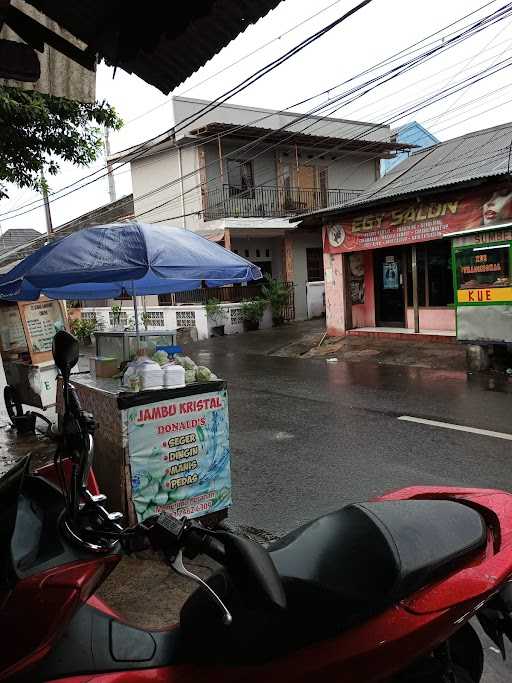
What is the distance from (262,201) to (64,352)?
20762 mm

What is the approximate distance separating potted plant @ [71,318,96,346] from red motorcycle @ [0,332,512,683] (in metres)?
20.9

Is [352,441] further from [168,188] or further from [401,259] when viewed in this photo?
[168,188]

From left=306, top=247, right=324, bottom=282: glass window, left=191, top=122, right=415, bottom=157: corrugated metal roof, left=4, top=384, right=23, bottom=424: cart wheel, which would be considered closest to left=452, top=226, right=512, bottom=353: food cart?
left=4, top=384, right=23, bottom=424: cart wheel

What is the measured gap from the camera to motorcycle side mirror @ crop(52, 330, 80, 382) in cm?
210

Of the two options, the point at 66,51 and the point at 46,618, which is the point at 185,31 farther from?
the point at 46,618

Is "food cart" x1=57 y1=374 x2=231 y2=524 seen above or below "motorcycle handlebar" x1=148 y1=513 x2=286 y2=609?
below

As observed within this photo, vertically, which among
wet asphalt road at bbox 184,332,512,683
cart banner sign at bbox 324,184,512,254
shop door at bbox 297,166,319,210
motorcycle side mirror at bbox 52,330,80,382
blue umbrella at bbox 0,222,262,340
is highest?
shop door at bbox 297,166,319,210

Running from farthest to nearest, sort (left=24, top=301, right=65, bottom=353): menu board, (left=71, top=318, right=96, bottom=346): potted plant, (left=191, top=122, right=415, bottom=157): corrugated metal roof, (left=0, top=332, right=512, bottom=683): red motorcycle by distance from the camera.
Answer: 1. (left=71, top=318, right=96, bottom=346): potted plant
2. (left=191, top=122, right=415, bottom=157): corrugated metal roof
3. (left=24, top=301, right=65, bottom=353): menu board
4. (left=0, top=332, right=512, bottom=683): red motorcycle

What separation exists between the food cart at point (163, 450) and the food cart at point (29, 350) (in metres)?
3.29

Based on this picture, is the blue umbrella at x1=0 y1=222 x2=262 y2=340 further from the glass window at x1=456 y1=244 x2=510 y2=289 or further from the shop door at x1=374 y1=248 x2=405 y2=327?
the shop door at x1=374 y1=248 x2=405 y2=327

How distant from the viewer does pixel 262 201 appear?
2206 centimetres

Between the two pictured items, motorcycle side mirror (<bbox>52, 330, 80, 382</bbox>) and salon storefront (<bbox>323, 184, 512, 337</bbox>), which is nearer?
motorcycle side mirror (<bbox>52, 330, 80, 382</bbox>)

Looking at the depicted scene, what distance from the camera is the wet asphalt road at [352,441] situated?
15.5 ft

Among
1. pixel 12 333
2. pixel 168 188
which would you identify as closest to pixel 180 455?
pixel 12 333
